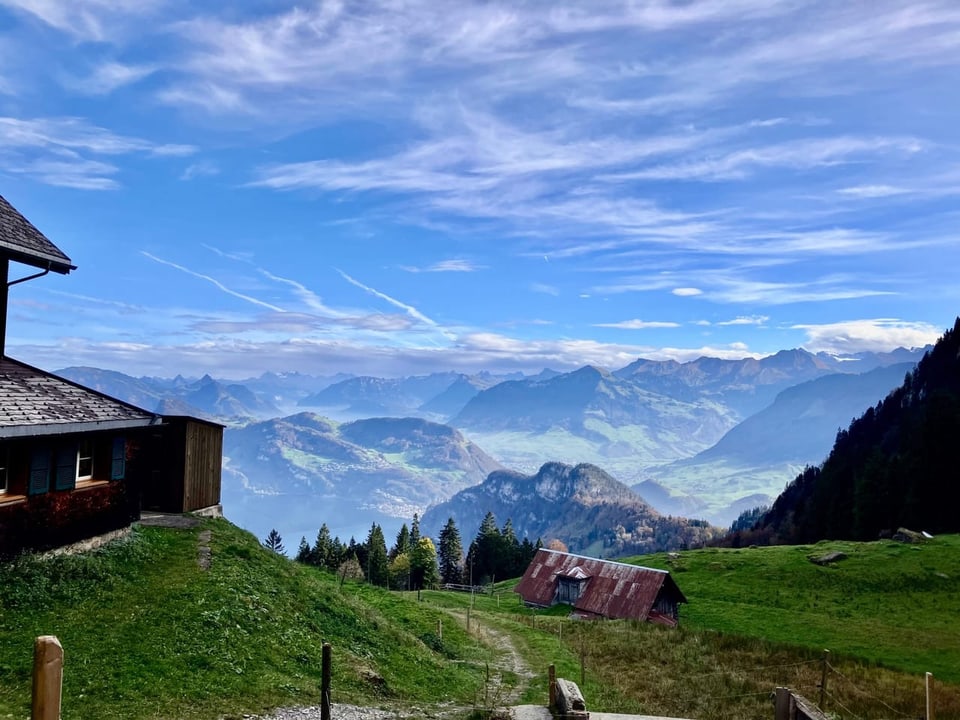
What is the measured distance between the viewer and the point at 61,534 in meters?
21.6

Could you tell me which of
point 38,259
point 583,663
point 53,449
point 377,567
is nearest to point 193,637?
point 53,449

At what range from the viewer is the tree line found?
383 feet

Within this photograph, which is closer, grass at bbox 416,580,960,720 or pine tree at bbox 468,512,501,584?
grass at bbox 416,580,960,720

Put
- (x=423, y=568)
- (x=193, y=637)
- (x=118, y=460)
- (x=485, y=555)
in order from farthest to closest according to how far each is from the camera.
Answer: (x=485, y=555) → (x=423, y=568) → (x=118, y=460) → (x=193, y=637)

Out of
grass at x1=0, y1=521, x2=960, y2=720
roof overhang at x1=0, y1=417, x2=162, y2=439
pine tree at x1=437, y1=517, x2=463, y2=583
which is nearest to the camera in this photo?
grass at x1=0, y1=521, x2=960, y2=720

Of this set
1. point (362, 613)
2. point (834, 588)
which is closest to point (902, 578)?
point (834, 588)

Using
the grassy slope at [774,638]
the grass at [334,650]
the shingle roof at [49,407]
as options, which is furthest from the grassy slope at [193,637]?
the grassy slope at [774,638]

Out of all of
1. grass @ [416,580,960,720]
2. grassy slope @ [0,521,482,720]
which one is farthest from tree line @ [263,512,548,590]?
grassy slope @ [0,521,482,720]

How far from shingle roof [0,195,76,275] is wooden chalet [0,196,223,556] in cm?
4

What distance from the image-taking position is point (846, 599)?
65.8 meters

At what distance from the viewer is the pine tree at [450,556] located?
138 meters

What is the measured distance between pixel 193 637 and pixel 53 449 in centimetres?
806

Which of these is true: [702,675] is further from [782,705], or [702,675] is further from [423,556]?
[423,556]

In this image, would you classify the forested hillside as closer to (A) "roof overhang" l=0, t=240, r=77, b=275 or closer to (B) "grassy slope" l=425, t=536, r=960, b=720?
(B) "grassy slope" l=425, t=536, r=960, b=720
